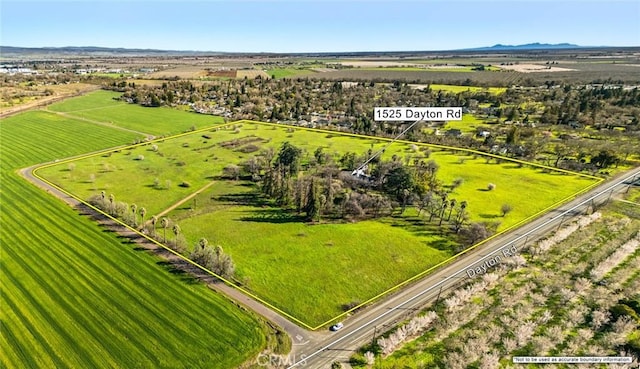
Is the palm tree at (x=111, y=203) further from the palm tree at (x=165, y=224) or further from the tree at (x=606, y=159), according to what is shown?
the tree at (x=606, y=159)

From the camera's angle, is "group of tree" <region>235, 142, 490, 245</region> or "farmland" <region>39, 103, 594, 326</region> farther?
"group of tree" <region>235, 142, 490, 245</region>

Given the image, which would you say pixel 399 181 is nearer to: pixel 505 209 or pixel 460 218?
pixel 460 218

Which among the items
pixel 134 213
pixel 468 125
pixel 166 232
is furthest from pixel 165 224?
pixel 468 125

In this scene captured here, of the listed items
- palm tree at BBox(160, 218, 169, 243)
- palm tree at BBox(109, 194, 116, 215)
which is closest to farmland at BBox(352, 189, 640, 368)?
palm tree at BBox(160, 218, 169, 243)

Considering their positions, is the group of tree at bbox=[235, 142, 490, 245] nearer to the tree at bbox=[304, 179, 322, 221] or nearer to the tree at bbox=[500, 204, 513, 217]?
the tree at bbox=[304, 179, 322, 221]

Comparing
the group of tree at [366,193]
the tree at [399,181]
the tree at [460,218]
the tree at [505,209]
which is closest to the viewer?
the tree at [460,218]

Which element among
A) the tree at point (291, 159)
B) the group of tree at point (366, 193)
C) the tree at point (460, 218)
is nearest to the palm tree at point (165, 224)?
the group of tree at point (366, 193)
